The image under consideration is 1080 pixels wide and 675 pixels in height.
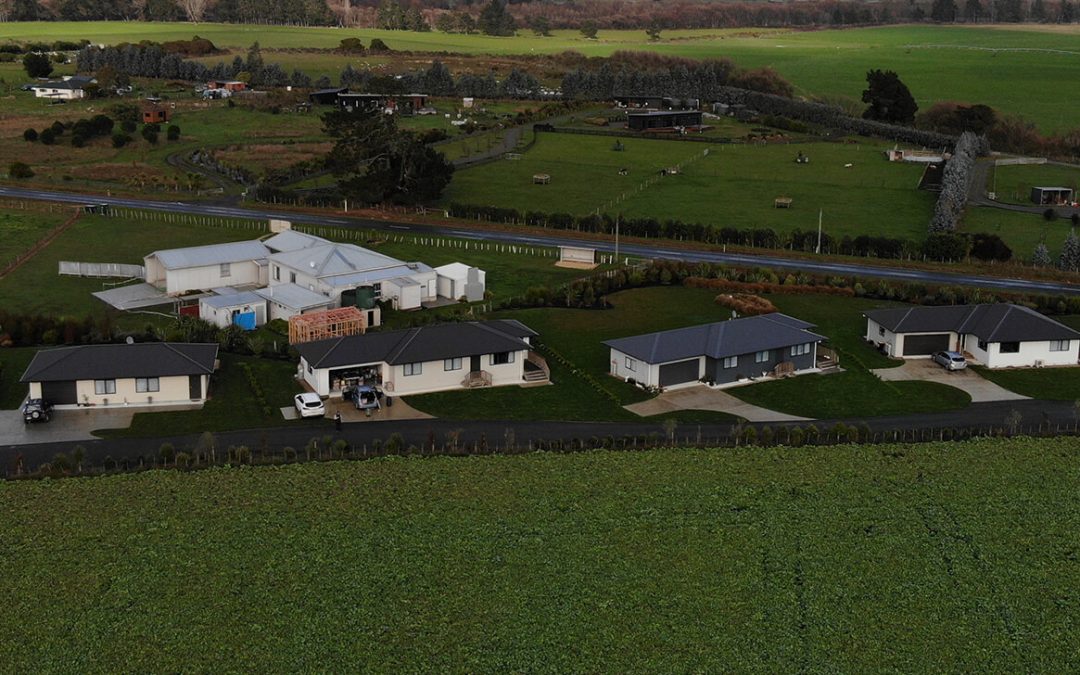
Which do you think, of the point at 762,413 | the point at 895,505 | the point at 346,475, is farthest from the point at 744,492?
the point at 346,475

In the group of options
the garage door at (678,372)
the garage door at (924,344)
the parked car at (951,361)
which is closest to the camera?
the garage door at (678,372)

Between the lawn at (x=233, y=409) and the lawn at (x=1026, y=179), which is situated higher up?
the lawn at (x=1026, y=179)

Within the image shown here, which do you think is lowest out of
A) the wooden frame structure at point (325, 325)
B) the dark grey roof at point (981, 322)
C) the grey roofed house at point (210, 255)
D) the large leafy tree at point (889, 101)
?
the wooden frame structure at point (325, 325)

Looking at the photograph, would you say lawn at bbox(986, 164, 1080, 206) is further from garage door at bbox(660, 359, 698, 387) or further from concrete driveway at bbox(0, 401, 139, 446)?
concrete driveway at bbox(0, 401, 139, 446)

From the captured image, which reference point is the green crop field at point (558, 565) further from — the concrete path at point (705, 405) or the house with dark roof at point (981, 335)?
the house with dark roof at point (981, 335)

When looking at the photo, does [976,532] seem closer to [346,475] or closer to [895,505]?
[895,505]

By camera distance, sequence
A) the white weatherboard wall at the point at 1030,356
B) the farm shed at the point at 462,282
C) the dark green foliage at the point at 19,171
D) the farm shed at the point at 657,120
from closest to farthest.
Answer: the white weatherboard wall at the point at 1030,356, the farm shed at the point at 462,282, the dark green foliage at the point at 19,171, the farm shed at the point at 657,120

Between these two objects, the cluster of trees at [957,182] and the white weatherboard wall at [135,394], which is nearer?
the white weatherboard wall at [135,394]

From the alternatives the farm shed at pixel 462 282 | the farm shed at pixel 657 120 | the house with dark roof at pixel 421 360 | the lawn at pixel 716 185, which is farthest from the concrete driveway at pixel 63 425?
the farm shed at pixel 657 120
